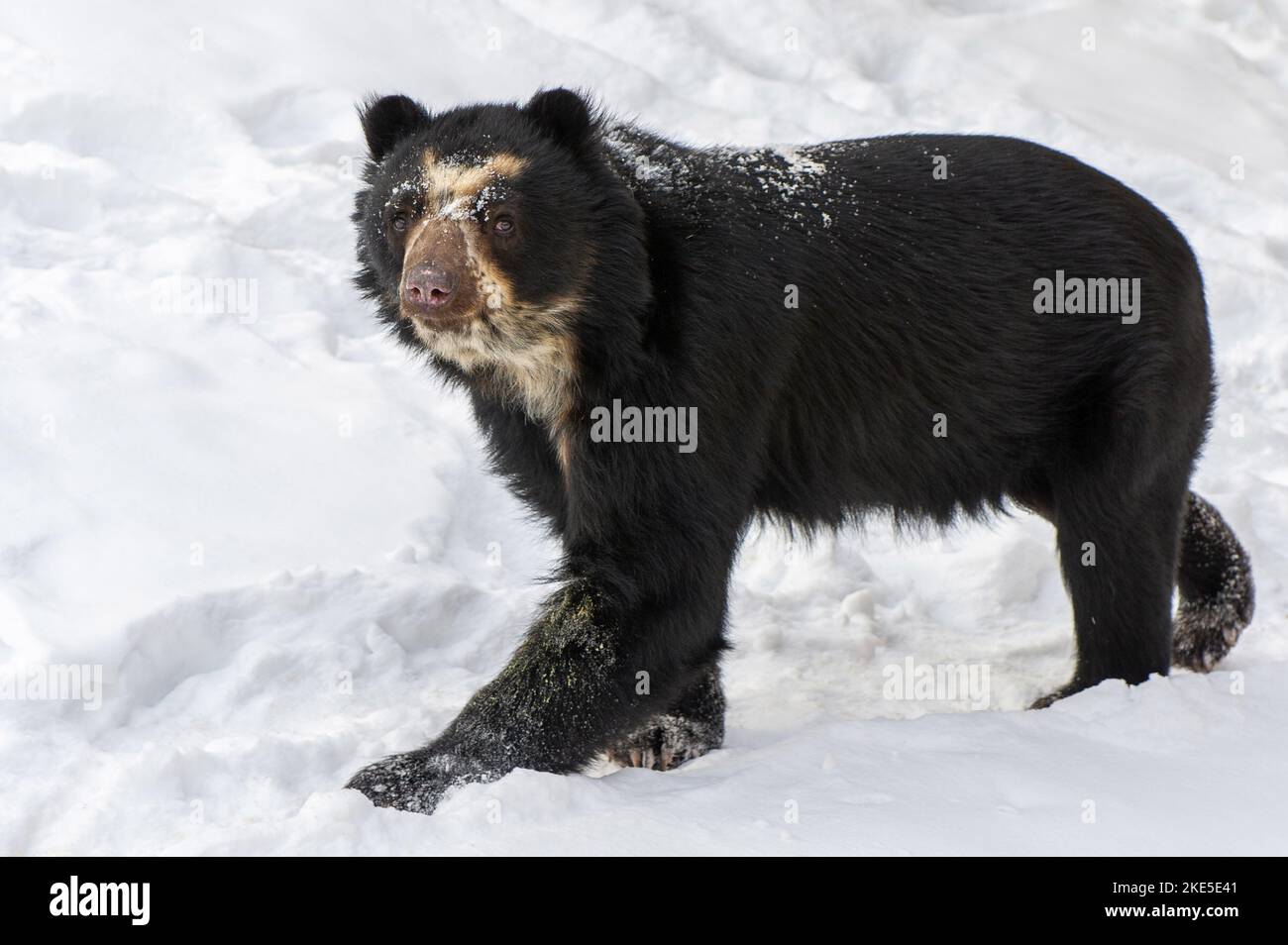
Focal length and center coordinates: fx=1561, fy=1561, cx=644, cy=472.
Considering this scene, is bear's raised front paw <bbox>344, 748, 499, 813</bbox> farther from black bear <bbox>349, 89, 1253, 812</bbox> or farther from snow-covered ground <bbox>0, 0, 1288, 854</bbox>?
snow-covered ground <bbox>0, 0, 1288, 854</bbox>

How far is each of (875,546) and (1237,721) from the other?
8.73ft

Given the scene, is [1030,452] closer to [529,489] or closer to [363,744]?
[529,489]

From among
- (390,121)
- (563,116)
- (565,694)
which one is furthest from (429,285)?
(565,694)

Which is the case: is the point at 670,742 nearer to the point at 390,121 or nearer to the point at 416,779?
the point at 416,779

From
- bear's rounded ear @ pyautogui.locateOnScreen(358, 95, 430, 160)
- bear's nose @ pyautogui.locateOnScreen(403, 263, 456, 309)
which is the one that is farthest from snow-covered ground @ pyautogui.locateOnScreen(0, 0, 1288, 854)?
bear's rounded ear @ pyautogui.locateOnScreen(358, 95, 430, 160)

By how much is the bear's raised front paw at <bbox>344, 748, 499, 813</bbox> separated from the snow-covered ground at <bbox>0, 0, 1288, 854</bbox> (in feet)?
0.82

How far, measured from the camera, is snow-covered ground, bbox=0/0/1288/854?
15.2 ft

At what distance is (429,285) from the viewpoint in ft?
15.4

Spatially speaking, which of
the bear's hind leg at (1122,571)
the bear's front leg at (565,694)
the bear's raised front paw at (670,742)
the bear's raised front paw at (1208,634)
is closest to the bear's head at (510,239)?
the bear's front leg at (565,694)

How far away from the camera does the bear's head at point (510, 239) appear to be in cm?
485

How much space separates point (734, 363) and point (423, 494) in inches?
93.7

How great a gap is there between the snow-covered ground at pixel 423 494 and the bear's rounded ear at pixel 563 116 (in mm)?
2060

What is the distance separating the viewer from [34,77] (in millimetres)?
9023
